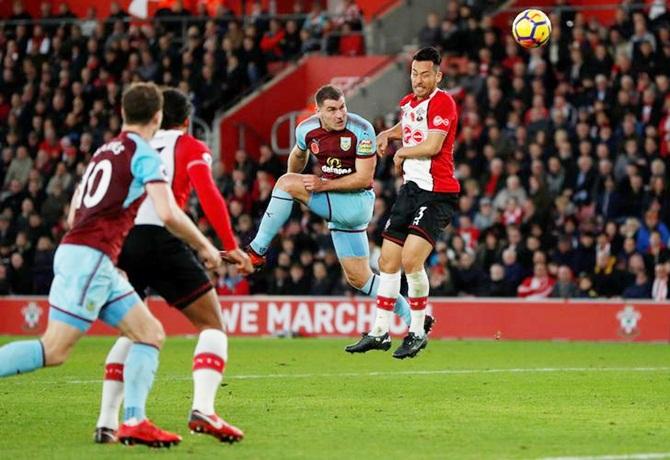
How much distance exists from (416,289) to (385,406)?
218 cm

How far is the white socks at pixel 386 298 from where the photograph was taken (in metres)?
13.2

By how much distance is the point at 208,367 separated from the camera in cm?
894

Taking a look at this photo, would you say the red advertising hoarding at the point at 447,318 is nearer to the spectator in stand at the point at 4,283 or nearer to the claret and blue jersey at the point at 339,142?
the spectator in stand at the point at 4,283

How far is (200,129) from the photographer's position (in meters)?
28.8

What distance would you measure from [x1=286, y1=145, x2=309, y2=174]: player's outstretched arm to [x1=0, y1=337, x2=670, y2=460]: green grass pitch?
2.05m

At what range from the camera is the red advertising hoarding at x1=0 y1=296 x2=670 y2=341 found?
69.5 feet

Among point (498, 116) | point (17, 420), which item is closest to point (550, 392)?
point (17, 420)

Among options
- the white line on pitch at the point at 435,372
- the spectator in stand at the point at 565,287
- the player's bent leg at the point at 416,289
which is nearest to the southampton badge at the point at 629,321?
the spectator in stand at the point at 565,287

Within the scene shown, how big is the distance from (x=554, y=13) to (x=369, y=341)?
14.5m

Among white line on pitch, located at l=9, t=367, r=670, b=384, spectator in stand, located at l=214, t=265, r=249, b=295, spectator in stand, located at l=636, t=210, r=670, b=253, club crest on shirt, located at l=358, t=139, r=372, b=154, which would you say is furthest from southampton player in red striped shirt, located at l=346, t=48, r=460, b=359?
spectator in stand, located at l=214, t=265, r=249, b=295

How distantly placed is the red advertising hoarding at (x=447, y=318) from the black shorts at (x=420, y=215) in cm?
813

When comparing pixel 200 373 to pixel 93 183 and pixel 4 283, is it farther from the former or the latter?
pixel 4 283

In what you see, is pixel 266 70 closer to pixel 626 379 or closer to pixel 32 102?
pixel 32 102

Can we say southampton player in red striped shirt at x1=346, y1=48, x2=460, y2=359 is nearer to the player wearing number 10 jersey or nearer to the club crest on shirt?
the club crest on shirt
